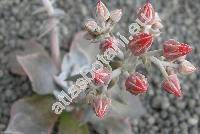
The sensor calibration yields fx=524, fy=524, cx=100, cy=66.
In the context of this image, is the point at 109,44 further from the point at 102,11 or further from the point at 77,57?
the point at 77,57

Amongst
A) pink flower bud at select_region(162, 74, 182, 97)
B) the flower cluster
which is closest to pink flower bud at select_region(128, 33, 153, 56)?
the flower cluster

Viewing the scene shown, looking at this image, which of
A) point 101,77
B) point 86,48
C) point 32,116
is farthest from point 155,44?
point 101,77

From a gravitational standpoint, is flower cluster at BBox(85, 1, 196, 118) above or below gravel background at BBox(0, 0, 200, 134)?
above

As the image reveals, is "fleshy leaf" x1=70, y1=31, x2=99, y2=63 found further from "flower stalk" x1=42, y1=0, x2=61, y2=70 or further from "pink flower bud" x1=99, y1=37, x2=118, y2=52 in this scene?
"pink flower bud" x1=99, y1=37, x2=118, y2=52

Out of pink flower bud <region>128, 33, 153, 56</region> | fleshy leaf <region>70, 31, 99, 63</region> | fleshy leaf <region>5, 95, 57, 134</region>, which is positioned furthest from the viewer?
fleshy leaf <region>70, 31, 99, 63</region>

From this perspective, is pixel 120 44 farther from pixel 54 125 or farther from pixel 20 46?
pixel 20 46

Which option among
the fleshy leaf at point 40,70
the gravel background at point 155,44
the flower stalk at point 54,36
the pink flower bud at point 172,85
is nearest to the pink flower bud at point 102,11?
the pink flower bud at point 172,85
